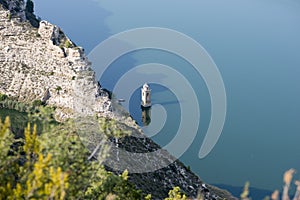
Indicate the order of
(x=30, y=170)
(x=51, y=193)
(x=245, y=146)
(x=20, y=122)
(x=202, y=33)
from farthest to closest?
(x=202, y=33) → (x=245, y=146) → (x=20, y=122) → (x=30, y=170) → (x=51, y=193)

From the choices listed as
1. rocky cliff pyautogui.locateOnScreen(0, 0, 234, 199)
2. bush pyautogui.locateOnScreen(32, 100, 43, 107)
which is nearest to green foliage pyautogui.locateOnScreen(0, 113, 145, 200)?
rocky cliff pyautogui.locateOnScreen(0, 0, 234, 199)

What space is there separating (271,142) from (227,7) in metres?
20.9

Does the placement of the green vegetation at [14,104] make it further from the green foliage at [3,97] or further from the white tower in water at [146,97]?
the white tower in water at [146,97]

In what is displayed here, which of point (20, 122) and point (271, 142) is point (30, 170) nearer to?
point (20, 122)

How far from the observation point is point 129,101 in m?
30.6

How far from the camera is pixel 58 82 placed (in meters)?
17.5

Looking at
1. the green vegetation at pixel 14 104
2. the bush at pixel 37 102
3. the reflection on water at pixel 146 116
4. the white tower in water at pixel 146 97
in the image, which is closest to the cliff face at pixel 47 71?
the bush at pixel 37 102

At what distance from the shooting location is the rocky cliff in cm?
1644

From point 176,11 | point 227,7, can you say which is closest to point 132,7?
point 176,11

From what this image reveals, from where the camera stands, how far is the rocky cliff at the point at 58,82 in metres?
16.4

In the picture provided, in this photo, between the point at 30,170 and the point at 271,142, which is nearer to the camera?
the point at 30,170

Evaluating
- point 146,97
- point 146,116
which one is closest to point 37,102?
point 146,116

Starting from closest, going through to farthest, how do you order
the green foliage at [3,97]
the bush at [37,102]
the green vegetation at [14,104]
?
the green vegetation at [14,104] < the green foliage at [3,97] < the bush at [37,102]

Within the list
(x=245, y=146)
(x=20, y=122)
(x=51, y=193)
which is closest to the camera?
(x=51, y=193)
